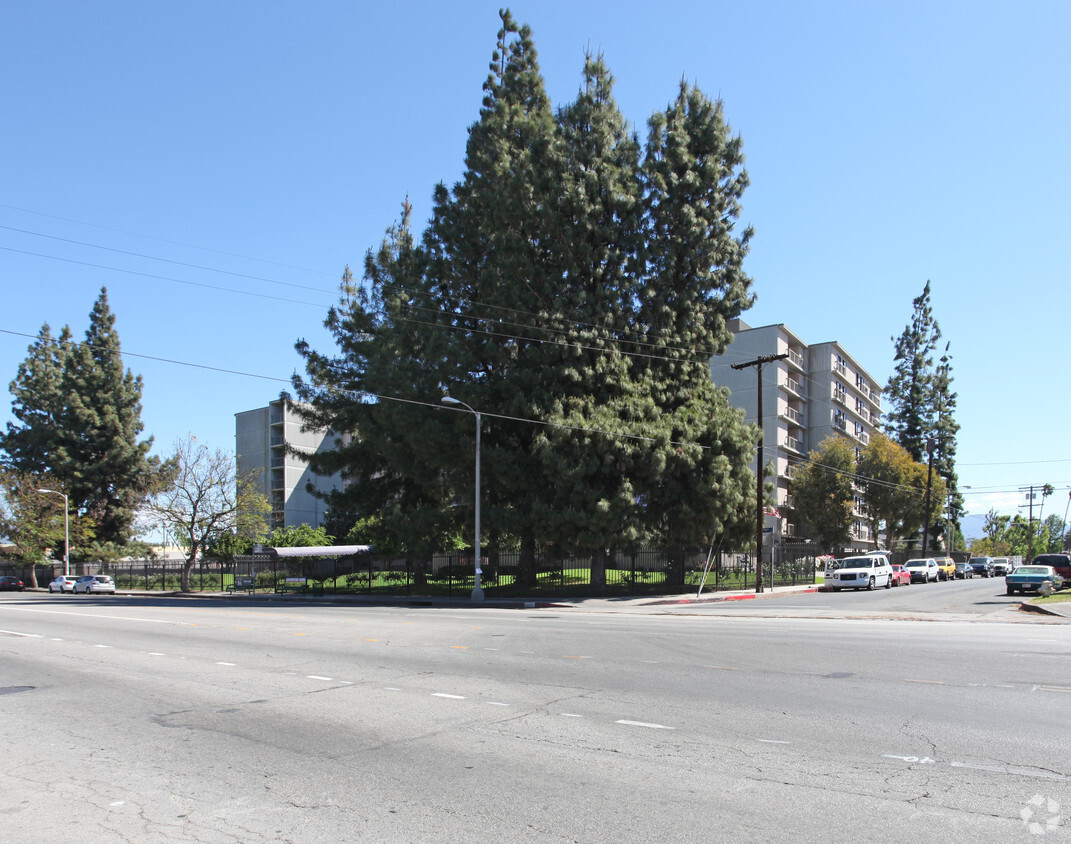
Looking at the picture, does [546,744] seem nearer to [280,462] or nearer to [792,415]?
[792,415]

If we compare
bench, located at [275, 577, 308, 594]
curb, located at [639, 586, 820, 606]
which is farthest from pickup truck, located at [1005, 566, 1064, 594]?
bench, located at [275, 577, 308, 594]

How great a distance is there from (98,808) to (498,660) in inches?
283

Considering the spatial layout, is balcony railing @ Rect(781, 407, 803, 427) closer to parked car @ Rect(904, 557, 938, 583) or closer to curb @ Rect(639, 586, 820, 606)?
parked car @ Rect(904, 557, 938, 583)

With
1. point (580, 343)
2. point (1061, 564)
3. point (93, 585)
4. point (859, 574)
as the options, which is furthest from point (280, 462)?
point (1061, 564)

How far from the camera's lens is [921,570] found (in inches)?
2007

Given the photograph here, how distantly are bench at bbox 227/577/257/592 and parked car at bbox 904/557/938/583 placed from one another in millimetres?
41284

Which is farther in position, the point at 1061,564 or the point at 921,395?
the point at 921,395

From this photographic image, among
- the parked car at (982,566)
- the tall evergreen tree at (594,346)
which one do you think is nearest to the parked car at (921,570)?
the parked car at (982,566)

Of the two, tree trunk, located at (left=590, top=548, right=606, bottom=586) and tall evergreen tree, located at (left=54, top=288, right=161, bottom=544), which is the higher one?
tall evergreen tree, located at (left=54, top=288, right=161, bottom=544)

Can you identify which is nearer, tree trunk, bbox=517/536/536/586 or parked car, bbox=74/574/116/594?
tree trunk, bbox=517/536/536/586

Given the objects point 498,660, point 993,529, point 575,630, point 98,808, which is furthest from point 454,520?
point 993,529

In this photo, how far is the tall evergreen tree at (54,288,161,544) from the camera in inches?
2689

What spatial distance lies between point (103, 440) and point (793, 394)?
63.5 m

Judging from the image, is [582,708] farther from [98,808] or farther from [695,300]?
[695,300]
